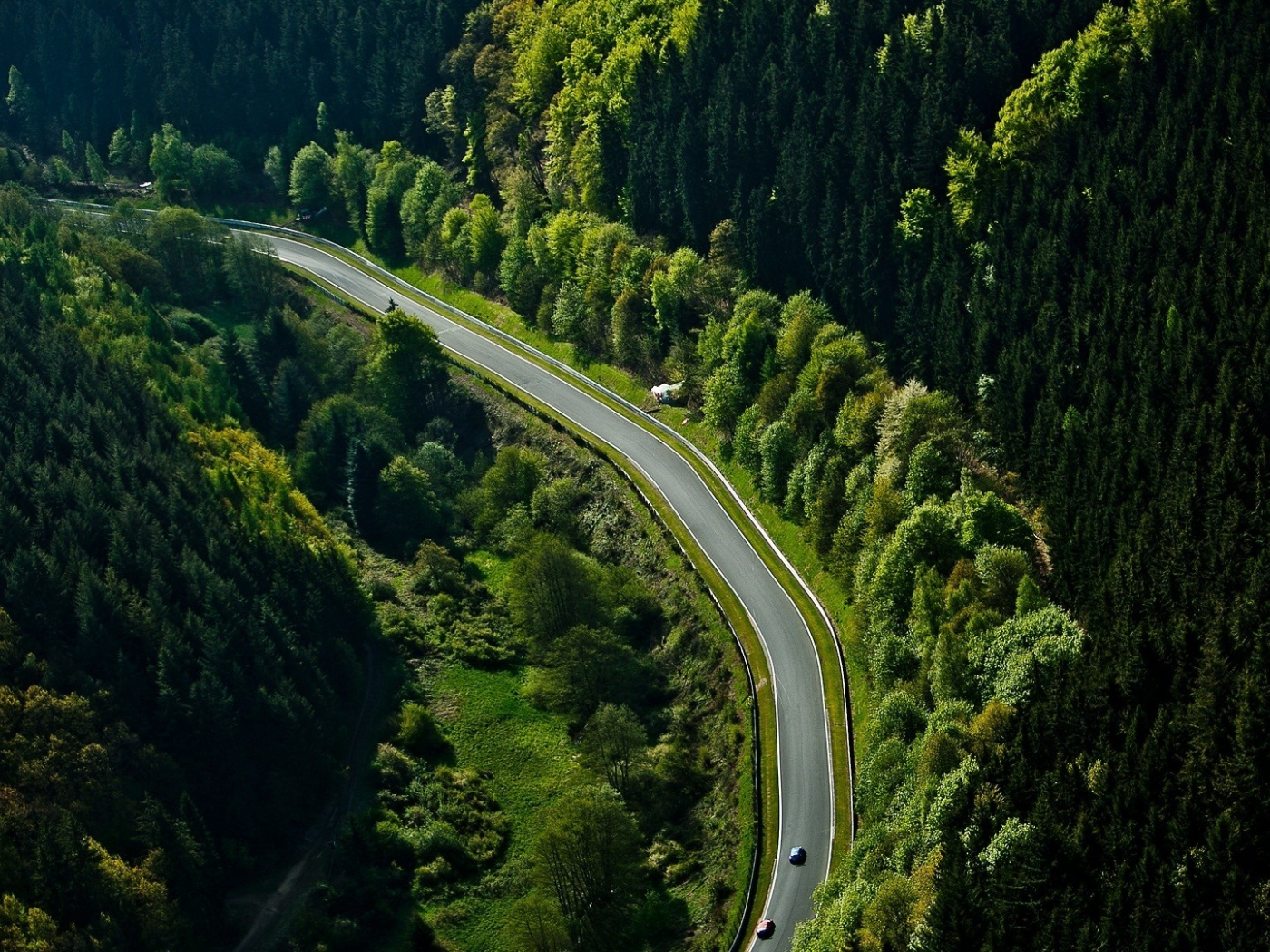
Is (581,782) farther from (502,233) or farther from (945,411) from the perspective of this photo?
(502,233)

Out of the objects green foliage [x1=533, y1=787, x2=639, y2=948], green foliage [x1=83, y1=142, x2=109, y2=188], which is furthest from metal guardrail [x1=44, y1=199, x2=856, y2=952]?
green foliage [x1=533, y1=787, x2=639, y2=948]

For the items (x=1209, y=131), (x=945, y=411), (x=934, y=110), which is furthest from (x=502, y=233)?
(x=1209, y=131)

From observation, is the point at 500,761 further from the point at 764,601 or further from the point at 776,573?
the point at 776,573

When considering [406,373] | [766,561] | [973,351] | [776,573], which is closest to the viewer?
[973,351]

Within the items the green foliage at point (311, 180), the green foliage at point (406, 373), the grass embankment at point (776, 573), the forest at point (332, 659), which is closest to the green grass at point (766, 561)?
the grass embankment at point (776, 573)

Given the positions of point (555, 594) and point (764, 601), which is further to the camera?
point (555, 594)

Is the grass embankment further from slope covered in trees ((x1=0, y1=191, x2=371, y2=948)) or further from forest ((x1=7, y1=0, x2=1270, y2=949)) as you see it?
slope covered in trees ((x1=0, y1=191, x2=371, y2=948))

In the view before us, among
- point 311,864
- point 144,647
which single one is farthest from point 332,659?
point 311,864
